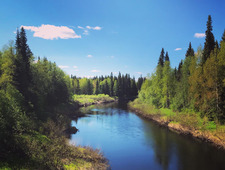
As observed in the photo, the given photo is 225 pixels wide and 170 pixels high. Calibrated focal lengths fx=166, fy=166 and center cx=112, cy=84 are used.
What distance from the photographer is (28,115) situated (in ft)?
92.8

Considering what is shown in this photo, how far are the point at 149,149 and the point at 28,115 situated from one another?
21.1 metres

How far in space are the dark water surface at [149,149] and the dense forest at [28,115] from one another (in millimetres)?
6408

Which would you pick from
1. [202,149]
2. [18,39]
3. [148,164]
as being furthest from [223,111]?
[18,39]

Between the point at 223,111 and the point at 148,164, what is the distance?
18.4 metres

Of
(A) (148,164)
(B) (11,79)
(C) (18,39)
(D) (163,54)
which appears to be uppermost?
(D) (163,54)

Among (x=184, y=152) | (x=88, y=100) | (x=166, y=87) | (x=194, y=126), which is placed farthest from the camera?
(x=88, y=100)

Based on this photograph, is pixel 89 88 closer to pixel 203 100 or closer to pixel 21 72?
pixel 21 72

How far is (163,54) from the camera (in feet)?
242

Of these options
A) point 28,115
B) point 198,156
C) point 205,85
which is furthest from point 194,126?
point 28,115

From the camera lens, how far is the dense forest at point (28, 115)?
14211 mm

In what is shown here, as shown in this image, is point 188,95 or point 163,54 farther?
point 163,54

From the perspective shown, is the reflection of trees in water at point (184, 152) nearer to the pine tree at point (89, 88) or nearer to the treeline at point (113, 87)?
the treeline at point (113, 87)

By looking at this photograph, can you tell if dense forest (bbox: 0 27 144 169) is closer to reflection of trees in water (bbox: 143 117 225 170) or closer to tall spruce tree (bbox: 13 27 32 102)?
tall spruce tree (bbox: 13 27 32 102)

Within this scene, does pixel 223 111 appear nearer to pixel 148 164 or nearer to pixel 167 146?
pixel 167 146
